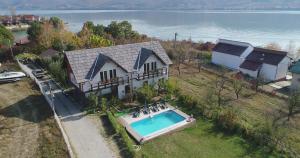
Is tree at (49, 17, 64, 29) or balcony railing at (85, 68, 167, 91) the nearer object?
balcony railing at (85, 68, 167, 91)

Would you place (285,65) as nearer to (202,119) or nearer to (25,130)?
(202,119)

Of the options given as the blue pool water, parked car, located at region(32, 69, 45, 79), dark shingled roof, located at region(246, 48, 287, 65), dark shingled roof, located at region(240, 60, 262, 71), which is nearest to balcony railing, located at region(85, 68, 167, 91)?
the blue pool water

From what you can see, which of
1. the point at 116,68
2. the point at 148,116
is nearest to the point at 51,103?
the point at 116,68

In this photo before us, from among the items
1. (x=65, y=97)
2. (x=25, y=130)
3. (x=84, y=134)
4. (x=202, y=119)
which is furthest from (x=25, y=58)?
(x=202, y=119)

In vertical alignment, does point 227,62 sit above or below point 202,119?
above

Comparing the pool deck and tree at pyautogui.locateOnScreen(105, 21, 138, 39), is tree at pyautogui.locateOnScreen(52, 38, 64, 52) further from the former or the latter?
the pool deck

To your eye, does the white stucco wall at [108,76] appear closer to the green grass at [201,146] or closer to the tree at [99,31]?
the green grass at [201,146]

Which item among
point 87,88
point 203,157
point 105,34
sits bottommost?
point 203,157
